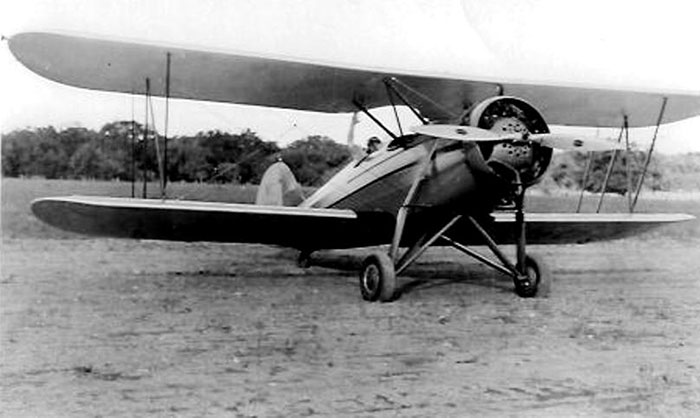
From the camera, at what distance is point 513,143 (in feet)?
16.1

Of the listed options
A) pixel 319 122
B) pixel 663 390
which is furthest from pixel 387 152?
pixel 663 390

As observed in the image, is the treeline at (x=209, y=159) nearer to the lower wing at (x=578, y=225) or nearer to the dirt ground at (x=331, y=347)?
the lower wing at (x=578, y=225)

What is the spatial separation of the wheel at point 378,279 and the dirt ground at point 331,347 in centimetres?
10

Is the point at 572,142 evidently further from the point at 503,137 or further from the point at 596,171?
the point at 596,171

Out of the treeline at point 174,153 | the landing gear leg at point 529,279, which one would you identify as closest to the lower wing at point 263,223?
the landing gear leg at point 529,279

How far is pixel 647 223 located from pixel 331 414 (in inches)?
209

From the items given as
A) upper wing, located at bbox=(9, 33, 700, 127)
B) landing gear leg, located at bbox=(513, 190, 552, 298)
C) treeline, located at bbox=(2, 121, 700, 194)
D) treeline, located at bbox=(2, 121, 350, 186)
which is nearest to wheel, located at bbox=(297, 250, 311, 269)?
treeline, located at bbox=(2, 121, 700, 194)

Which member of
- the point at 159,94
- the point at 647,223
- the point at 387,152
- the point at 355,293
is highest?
the point at 159,94

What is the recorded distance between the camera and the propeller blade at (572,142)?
191 inches

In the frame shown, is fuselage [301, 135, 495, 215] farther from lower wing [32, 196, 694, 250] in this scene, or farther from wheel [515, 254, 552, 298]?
wheel [515, 254, 552, 298]

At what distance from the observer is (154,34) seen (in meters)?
4.72

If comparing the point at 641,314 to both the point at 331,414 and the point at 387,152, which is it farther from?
the point at 331,414

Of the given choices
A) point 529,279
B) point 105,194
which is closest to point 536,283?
point 529,279

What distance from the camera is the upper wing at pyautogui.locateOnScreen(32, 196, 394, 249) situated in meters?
5.02
